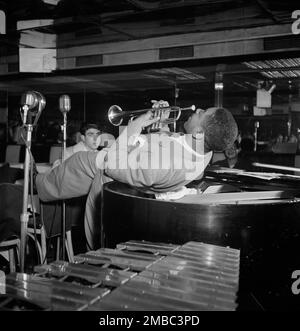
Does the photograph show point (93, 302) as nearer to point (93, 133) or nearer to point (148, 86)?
point (93, 133)

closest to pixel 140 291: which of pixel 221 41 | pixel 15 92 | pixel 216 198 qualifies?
pixel 216 198

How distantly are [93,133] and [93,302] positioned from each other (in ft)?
13.7

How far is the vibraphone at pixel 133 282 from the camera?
4.36ft

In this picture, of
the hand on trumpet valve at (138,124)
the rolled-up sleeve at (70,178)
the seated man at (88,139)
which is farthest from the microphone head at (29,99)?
the seated man at (88,139)

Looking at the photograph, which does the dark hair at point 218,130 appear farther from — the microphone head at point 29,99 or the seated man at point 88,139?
the seated man at point 88,139

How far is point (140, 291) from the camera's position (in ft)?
4.74

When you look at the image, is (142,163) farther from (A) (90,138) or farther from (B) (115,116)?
(A) (90,138)

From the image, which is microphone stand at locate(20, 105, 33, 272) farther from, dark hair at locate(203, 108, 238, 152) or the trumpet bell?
the trumpet bell

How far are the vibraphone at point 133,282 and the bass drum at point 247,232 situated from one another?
0.36 m

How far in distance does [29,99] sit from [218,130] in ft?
4.40

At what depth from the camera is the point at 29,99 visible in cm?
264

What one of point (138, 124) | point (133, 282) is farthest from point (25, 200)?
point (133, 282)

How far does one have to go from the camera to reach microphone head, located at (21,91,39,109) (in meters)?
2.63

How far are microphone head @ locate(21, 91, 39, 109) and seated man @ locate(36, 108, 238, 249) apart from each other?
50 cm
